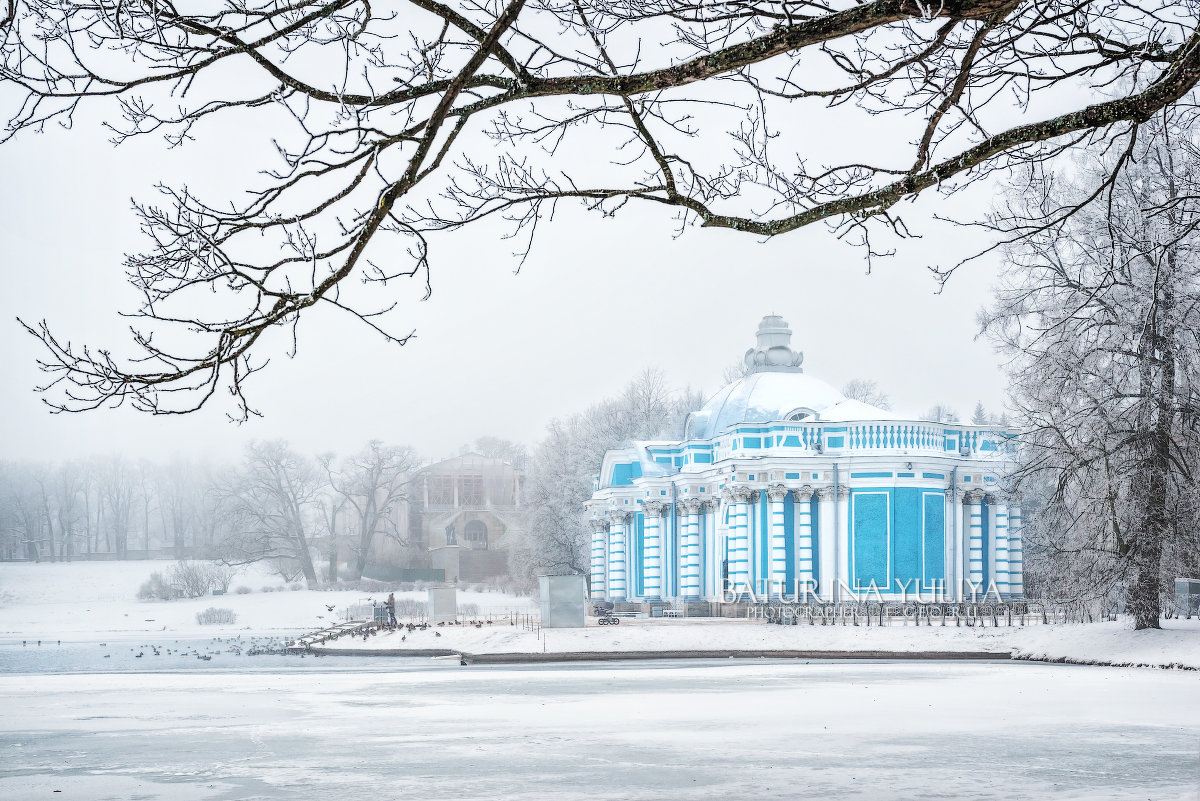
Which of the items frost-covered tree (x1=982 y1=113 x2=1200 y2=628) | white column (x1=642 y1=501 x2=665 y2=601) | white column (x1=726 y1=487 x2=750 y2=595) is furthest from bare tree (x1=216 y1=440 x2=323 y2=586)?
frost-covered tree (x1=982 y1=113 x2=1200 y2=628)

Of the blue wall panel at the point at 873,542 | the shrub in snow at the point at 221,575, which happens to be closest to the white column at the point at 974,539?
the blue wall panel at the point at 873,542

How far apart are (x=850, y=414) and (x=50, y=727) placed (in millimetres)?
38846

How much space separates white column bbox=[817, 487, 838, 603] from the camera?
157 feet

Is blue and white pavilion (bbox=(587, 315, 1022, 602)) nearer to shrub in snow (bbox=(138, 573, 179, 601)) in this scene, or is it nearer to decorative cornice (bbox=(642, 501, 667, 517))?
decorative cornice (bbox=(642, 501, 667, 517))

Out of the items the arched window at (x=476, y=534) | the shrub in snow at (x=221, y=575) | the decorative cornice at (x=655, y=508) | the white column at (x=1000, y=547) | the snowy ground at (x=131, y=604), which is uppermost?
the decorative cornice at (x=655, y=508)

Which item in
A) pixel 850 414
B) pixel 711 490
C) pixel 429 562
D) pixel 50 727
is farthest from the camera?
pixel 429 562

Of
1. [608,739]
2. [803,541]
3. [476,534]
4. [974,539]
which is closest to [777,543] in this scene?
[803,541]

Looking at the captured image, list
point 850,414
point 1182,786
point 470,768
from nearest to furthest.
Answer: point 1182,786 → point 470,768 → point 850,414

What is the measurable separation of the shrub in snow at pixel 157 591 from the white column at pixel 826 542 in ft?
168

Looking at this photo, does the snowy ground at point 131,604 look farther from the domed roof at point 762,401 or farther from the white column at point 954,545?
the white column at point 954,545

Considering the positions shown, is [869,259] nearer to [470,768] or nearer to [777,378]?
[470,768]

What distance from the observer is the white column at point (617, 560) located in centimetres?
6131

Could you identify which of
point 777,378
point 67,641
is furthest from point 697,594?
point 67,641

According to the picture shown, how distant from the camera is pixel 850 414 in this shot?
49562 mm
